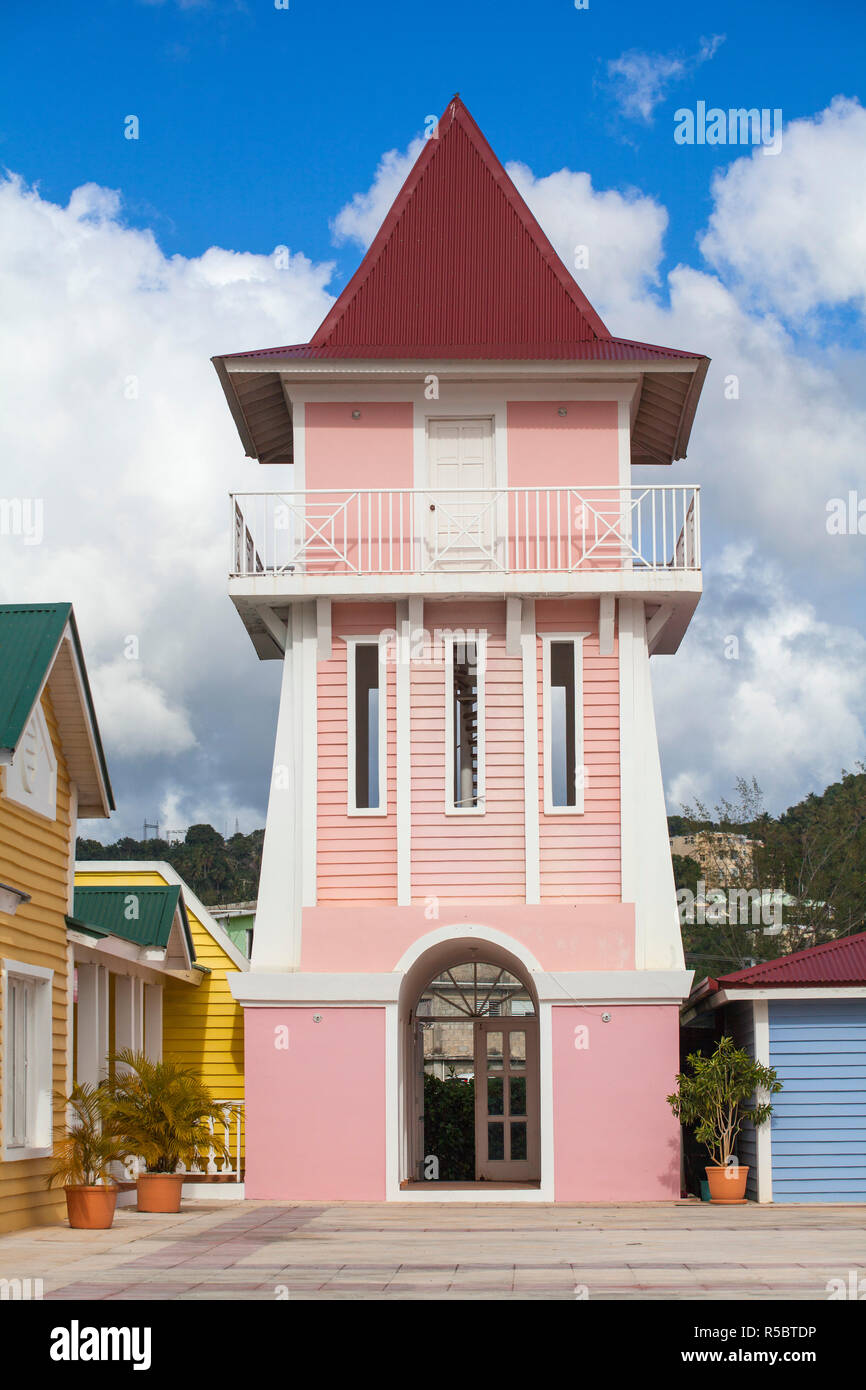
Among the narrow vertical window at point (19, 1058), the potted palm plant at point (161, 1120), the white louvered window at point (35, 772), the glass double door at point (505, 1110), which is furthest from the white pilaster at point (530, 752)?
the narrow vertical window at point (19, 1058)

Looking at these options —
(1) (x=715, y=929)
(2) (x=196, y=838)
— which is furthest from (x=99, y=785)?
(2) (x=196, y=838)

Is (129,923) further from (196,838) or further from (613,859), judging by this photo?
(196,838)

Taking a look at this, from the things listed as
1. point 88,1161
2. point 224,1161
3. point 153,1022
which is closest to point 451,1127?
point 153,1022

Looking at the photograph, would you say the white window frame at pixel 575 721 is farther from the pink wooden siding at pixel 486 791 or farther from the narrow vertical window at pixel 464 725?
the narrow vertical window at pixel 464 725

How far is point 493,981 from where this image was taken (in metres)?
28.6

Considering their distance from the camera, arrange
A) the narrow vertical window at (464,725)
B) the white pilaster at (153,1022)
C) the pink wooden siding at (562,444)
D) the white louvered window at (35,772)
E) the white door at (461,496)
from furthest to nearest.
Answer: the white pilaster at (153,1022), the pink wooden siding at (562,444), the white door at (461,496), the narrow vertical window at (464,725), the white louvered window at (35,772)

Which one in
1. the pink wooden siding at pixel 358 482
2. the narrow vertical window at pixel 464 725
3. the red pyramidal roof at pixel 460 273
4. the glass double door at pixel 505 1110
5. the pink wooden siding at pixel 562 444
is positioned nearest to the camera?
the narrow vertical window at pixel 464 725

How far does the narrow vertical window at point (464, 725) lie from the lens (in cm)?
2095

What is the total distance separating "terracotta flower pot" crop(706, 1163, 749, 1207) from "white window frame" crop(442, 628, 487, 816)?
504cm

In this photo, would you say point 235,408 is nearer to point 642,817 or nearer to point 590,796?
point 590,796

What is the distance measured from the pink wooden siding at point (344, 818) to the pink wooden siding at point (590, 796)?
6.08ft

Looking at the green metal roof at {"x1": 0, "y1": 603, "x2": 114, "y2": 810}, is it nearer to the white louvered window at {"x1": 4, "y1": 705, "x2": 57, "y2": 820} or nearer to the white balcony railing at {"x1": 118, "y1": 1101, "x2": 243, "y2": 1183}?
the white louvered window at {"x1": 4, "y1": 705, "x2": 57, "y2": 820}

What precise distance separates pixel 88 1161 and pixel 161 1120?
148 centimetres

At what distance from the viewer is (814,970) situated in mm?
19375
